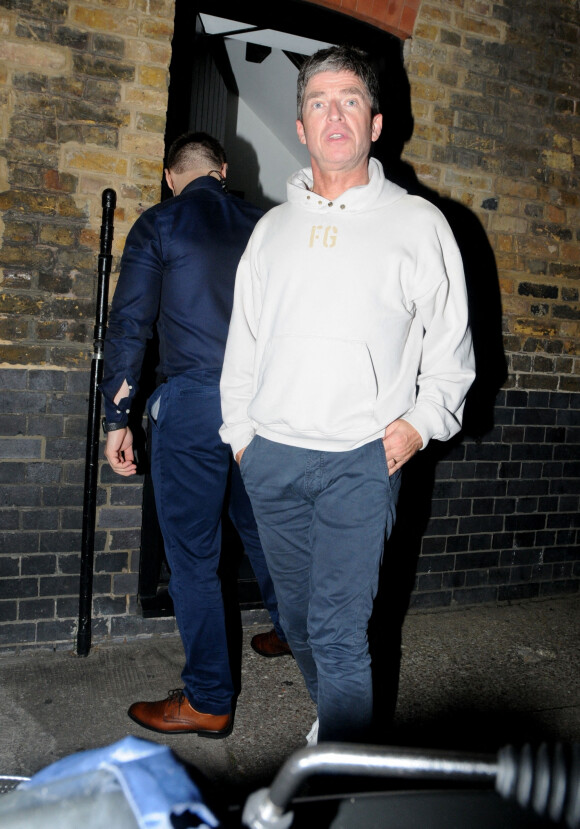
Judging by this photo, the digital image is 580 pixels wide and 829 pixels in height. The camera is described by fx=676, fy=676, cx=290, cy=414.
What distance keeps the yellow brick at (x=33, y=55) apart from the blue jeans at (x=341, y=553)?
2.21 metres

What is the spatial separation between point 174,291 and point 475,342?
7.30 feet

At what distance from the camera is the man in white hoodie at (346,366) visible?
6.31 feet

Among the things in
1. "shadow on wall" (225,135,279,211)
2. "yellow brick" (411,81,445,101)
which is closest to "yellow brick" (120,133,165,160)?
"yellow brick" (411,81,445,101)

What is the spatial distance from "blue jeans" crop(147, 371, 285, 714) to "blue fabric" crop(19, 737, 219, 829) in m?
1.69

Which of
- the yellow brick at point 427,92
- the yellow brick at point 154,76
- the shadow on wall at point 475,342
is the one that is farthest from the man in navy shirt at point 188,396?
the yellow brick at point 427,92

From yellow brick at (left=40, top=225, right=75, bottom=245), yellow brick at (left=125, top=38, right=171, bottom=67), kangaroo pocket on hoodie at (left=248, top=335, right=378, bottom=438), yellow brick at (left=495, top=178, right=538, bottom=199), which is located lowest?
kangaroo pocket on hoodie at (left=248, top=335, right=378, bottom=438)

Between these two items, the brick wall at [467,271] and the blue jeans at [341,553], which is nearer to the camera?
the blue jeans at [341,553]

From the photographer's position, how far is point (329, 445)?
1.94 m

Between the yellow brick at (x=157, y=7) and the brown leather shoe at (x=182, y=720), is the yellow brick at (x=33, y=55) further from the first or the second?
the brown leather shoe at (x=182, y=720)

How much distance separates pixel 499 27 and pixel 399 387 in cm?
309

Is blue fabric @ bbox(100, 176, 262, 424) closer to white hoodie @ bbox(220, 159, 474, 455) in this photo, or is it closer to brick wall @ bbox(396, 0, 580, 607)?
white hoodie @ bbox(220, 159, 474, 455)

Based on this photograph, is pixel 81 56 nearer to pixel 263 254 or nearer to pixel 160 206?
pixel 160 206

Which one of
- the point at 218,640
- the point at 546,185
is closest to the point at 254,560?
the point at 218,640

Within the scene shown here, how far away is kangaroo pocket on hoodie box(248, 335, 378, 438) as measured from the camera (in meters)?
1.91
